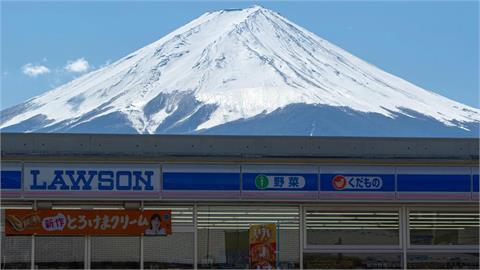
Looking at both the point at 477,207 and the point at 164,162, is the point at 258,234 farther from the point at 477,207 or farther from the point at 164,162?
the point at 477,207

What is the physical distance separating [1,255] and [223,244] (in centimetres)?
375

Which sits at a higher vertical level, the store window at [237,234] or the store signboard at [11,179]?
the store signboard at [11,179]

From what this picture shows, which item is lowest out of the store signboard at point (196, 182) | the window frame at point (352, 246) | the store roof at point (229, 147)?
the window frame at point (352, 246)

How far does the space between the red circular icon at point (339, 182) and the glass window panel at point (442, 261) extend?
1808mm

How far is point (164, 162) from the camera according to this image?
58.5 ft

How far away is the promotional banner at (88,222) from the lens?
1802 cm

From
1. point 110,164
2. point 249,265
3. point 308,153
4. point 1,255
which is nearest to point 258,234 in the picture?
point 249,265

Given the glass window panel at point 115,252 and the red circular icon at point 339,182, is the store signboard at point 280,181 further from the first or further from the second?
the glass window panel at point 115,252

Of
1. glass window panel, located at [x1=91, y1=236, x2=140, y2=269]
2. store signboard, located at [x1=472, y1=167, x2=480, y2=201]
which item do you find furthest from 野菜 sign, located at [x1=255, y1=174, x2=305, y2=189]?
store signboard, located at [x1=472, y1=167, x2=480, y2=201]

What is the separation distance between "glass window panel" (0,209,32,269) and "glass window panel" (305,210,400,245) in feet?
15.7

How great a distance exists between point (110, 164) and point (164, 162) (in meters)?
0.89

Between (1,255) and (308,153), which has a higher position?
(308,153)

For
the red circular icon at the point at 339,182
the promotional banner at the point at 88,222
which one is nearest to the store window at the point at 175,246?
the promotional banner at the point at 88,222

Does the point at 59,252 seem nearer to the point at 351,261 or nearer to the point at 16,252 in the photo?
the point at 16,252
